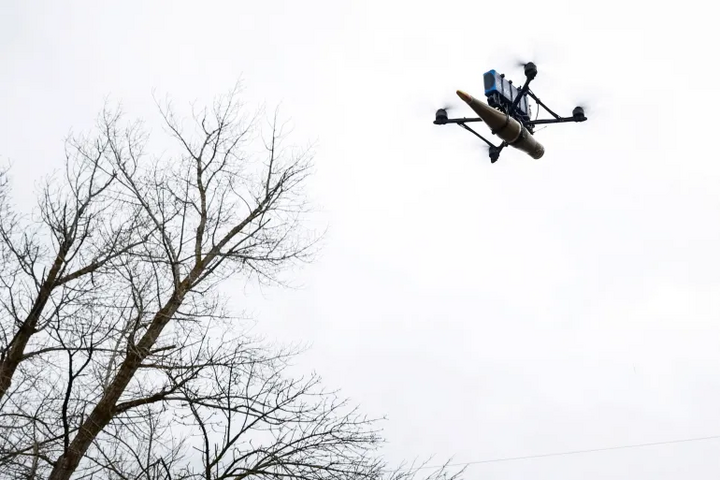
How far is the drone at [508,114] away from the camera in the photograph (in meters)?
11.3

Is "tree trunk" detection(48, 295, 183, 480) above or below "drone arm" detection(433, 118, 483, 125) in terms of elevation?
below

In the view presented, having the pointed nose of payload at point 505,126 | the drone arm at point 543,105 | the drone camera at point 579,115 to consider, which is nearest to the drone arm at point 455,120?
the pointed nose of payload at point 505,126

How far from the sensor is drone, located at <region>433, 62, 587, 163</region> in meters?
11.3

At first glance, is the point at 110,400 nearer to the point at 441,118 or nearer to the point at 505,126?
the point at 441,118

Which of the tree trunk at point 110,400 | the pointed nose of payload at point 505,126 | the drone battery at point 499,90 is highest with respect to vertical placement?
the drone battery at point 499,90

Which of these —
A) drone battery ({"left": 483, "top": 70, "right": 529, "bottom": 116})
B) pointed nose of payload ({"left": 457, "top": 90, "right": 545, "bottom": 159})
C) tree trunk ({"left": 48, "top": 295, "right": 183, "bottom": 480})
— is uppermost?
drone battery ({"left": 483, "top": 70, "right": 529, "bottom": 116})

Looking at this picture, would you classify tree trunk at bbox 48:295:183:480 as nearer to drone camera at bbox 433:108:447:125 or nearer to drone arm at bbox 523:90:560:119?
drone camera at bbox 433:108:447:125

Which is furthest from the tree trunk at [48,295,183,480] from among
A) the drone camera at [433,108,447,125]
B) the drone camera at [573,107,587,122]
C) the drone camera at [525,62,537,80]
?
the drone camera at [573,107,587,122]

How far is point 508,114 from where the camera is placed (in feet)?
38.4

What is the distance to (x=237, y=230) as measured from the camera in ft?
35.8

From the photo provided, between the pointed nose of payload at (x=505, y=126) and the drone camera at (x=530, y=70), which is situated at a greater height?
the drone camera at (x=530, y=70)

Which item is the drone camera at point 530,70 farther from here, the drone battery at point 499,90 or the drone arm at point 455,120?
the drone arm at point 455,120

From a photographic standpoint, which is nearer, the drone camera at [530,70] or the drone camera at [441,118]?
the drone camera at [530,70]

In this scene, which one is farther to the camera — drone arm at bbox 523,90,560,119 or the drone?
drone arm at bbox 523,90,560,119
